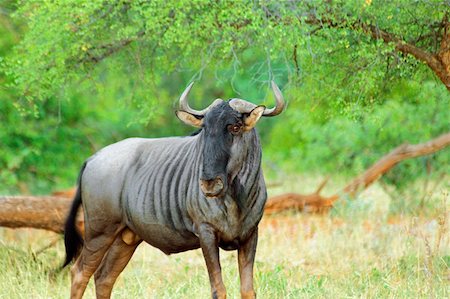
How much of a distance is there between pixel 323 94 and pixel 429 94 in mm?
2254

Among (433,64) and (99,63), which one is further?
(99,63)

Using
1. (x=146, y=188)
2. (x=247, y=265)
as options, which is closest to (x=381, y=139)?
(x=146, y=188)

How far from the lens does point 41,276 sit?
27.1 ft

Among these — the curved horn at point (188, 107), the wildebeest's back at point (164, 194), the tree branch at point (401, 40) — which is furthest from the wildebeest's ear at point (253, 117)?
the tree branch at point (401, 40)

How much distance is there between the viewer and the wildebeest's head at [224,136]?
19.0 feet

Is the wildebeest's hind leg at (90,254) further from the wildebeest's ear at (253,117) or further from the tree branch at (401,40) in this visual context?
the tree branch at (401,40)

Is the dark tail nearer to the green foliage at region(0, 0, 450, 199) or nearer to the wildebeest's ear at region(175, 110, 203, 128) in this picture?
the green foliage at region(0, 0, 450, 199)

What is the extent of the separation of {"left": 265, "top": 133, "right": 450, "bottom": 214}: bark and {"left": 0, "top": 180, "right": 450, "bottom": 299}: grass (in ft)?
3.99

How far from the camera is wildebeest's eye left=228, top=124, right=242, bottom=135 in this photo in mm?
5910

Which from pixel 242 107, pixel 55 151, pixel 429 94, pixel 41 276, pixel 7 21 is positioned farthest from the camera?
pixel 55 151

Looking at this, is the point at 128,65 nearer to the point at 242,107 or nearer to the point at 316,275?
the point at 316,275

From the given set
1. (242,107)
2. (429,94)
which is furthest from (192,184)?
(429,94)

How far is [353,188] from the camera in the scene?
13.1 meters

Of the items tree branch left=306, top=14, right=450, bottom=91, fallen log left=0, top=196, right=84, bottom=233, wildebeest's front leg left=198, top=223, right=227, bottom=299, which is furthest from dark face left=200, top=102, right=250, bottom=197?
fallen log left=0, top=196, right=84, bottom=233
